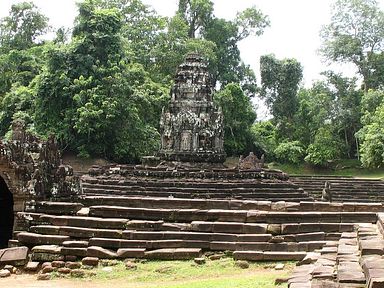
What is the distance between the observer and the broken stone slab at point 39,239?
10219mm

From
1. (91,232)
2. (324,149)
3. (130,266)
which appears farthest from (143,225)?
(324,149)

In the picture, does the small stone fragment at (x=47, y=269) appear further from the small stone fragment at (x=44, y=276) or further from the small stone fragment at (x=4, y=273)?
the small stone fragment at (x=4, y=273)

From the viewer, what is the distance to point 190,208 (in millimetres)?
11242

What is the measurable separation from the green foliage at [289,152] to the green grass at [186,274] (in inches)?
1548

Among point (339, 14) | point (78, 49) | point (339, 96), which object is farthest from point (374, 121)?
point (78, 49)

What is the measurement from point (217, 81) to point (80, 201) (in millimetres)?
48539

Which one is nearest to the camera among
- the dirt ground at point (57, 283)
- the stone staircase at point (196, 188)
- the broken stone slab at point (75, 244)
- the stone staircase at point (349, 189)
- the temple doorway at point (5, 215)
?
the dirt ground at point (57, 283)

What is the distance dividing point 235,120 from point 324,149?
865cm

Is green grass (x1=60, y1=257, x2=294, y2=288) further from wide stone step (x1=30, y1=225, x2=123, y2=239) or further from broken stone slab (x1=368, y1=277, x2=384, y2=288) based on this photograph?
broken stone slab (x1=368, y1=277, x2=384, y2=288)

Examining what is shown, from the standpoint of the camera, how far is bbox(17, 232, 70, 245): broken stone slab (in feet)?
33.5

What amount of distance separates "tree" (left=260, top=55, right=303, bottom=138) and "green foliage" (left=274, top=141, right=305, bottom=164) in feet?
23.3

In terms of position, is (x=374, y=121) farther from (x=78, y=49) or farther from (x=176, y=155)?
(x=78, y=49)

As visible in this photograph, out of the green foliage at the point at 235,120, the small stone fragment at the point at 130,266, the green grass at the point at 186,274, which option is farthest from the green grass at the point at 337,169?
the small stone fragment at the point at 130,266

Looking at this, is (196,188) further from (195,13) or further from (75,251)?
(195,13)
